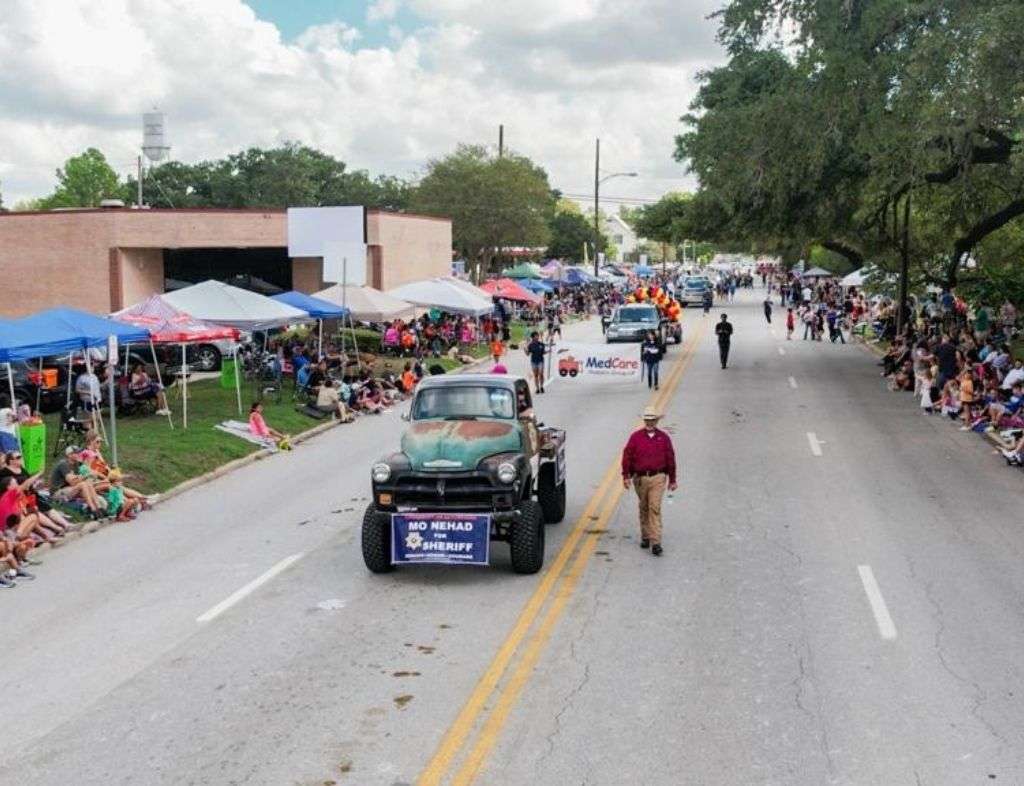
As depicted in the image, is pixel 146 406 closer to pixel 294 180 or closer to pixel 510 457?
pixel 510 457

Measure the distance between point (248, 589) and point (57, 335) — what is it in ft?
25.7

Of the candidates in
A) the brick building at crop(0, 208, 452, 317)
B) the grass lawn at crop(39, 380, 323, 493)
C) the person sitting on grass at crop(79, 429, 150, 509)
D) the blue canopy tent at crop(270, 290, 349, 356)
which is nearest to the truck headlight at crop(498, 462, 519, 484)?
the person sitting on grass at crop(79, 429, 150, 509)

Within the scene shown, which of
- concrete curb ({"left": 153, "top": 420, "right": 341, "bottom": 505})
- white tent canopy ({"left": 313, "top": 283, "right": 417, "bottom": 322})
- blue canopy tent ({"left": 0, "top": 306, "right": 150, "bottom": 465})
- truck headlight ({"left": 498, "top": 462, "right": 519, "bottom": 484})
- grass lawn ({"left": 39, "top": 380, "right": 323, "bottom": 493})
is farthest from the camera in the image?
white tent canopy ({"left": 313, "top": 283, "right": 417, "bottom": 322})

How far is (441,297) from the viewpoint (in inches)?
1421

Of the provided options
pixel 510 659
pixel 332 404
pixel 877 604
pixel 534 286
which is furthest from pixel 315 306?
pixel 534 286

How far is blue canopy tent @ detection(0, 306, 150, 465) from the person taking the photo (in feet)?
55.8

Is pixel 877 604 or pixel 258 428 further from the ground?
pixel 258 428

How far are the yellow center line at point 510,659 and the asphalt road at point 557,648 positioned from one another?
0.03m

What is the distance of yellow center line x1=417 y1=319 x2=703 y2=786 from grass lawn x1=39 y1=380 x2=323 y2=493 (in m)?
7.14

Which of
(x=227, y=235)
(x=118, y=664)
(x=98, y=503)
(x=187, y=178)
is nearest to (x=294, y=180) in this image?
(x=187, y=178)

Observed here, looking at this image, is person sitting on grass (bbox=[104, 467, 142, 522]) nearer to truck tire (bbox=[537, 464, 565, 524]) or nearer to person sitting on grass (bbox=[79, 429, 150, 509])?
person sitting on grass (bbox=[79, 429, 150, 509])

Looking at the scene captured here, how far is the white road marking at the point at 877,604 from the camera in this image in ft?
33.7

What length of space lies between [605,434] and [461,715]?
14601 mm

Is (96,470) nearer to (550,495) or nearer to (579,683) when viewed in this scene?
(550,495)
